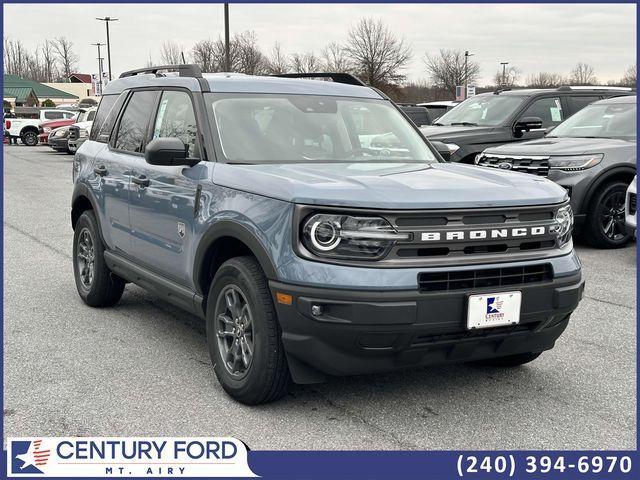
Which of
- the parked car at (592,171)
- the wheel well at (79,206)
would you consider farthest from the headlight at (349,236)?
the parked car at (592,171)

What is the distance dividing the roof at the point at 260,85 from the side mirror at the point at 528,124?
6064mm

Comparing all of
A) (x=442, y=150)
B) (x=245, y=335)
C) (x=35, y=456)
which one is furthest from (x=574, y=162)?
(x=35, y=456)

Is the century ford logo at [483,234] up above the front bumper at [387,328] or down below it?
above

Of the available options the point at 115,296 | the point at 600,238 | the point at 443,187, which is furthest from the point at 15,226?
the point at 443,187

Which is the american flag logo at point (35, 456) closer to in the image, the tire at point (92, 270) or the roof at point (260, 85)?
the roof at point (260, 85)

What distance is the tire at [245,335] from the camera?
12.6ft

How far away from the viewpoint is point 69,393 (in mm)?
4309

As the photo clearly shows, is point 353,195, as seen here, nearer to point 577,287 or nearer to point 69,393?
point 577,287

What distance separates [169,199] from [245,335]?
1.20 m

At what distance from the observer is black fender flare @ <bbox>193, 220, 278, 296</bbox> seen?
3.80m

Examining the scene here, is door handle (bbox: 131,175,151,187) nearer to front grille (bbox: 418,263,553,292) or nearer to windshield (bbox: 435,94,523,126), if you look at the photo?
front grille (bbox: 418,263,553,292)

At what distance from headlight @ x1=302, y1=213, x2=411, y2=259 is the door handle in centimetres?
187

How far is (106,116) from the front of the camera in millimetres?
6316

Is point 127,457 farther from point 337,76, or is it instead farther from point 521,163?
point 521,163
